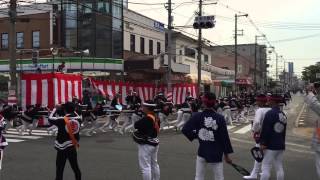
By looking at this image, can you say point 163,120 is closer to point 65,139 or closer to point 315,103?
point 65,139

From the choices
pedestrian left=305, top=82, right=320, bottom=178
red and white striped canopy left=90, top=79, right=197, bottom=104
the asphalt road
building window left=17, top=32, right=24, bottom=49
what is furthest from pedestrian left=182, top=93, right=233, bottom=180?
building window left=17, top=32, right=24, bottom=49

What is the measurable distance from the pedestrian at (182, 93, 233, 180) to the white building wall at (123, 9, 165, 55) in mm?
40675

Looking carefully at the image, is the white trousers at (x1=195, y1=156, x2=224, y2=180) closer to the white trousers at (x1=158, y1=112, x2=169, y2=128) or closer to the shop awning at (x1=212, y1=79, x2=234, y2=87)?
the white trousers at (x1=158, y1=112, x2=169, y2=128)

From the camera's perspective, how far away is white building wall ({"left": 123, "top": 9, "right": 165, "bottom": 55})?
4806 centimetres

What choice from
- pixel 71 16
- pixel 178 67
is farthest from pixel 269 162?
pixel 178 67

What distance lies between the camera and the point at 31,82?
84.7 feet

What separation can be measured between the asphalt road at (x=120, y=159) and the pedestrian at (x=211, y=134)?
3.78 meters

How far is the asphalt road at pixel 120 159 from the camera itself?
11.4m

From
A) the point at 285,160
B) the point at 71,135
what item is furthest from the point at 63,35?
the point at 71,135

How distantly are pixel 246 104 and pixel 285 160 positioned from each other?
1997cm

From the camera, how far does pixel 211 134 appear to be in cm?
720

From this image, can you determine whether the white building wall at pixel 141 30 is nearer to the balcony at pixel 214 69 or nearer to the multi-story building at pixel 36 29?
the multi-story building at pixel 36 29

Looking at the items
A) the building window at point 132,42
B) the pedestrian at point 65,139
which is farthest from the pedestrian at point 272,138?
the building window at point 132,42

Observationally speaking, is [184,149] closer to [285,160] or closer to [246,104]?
[285,160]
